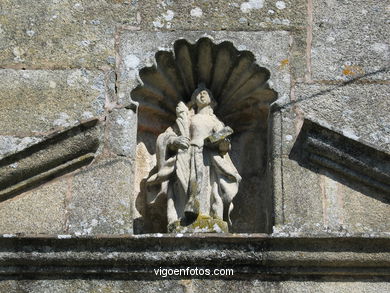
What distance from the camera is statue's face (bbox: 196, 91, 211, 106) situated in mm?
8156

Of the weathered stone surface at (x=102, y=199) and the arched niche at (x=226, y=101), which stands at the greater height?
the arched niche at (x=226, y=101)

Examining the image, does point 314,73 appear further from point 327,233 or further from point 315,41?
point 327,233

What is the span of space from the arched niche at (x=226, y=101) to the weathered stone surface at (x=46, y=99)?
0.32 m

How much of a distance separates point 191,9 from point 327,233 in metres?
2.05

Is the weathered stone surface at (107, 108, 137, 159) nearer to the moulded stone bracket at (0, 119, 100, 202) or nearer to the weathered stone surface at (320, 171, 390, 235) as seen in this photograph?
the moulded stone bracket at (0, 119, 100, 202)

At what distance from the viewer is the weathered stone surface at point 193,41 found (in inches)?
315

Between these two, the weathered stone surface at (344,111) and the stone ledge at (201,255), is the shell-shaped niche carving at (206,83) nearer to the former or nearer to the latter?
the weathered stone surface at (344,111)

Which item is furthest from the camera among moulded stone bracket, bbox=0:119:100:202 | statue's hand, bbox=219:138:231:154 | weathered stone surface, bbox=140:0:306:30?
weathered stone surface, bbox=140:0:306:30

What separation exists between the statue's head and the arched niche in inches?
3.4

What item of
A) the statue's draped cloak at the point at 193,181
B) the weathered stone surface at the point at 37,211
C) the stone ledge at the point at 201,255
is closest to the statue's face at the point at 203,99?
the statue's draped cloak at the point at 193,181

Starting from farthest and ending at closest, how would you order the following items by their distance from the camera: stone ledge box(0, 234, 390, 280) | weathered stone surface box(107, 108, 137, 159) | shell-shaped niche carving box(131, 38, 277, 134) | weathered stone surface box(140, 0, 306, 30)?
1. weathered stone surface box(140, 0, 306, 30)
2. shell-shaped niche carving box(131, 38, 277, 134)
3. weathered stone surface box(107, 108, 137, 159)
4. stone ledge box(0, 234, 390, 280)

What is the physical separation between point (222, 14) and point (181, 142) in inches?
42.6

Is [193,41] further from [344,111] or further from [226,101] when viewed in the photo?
[344,111]

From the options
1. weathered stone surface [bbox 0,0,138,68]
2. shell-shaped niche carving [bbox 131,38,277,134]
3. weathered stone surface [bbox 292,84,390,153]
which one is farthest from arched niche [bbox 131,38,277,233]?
weathered stone surface [bbox 0,0,138,68]
